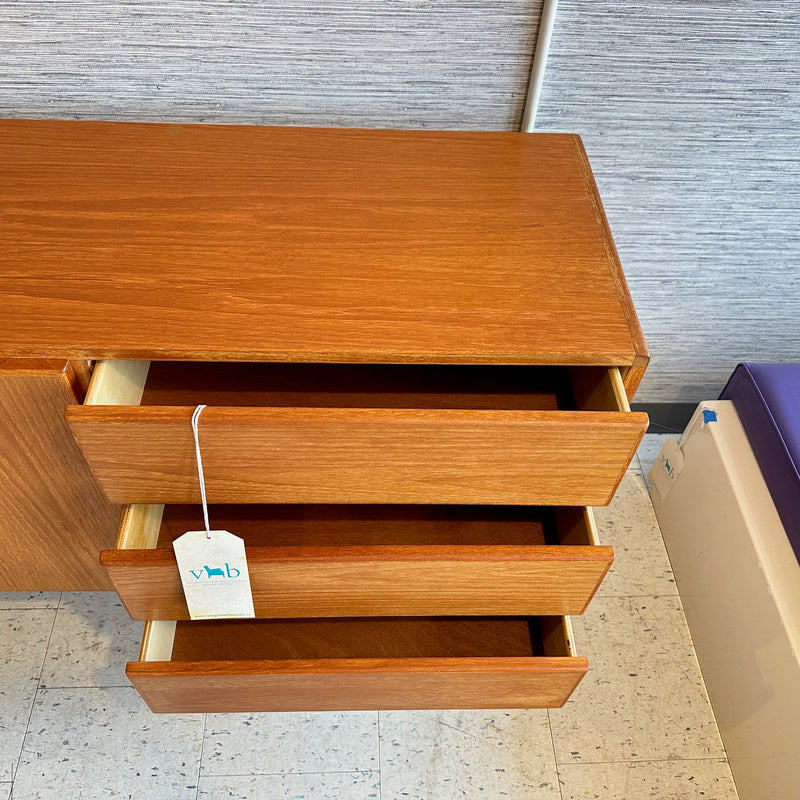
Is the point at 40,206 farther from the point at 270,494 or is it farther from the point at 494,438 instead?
the point at 494,438

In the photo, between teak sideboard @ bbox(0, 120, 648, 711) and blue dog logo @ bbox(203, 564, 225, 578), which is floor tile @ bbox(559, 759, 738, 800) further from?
blue dog logo @ bbox(203, 564, 225, 578)

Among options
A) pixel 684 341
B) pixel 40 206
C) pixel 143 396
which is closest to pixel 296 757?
pixel 143 396

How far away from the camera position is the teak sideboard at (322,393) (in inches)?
31.0

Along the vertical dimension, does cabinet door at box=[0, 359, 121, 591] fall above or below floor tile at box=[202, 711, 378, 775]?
above

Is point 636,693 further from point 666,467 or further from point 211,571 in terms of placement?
point 211,571

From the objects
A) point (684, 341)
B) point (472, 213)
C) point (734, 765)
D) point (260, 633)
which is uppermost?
point (684, 341)

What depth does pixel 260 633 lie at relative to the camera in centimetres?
103

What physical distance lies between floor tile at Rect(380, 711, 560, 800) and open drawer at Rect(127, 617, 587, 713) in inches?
5.6

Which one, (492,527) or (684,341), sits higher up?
(684,341)

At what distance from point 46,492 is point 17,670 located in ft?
1.33

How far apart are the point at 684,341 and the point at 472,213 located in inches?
27.0

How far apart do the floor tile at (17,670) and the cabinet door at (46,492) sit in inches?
5.9

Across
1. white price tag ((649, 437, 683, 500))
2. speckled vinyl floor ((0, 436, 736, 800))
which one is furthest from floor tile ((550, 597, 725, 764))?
white price tag ((649, 437, 683, 500))

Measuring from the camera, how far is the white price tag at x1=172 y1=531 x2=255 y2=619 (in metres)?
0.80
